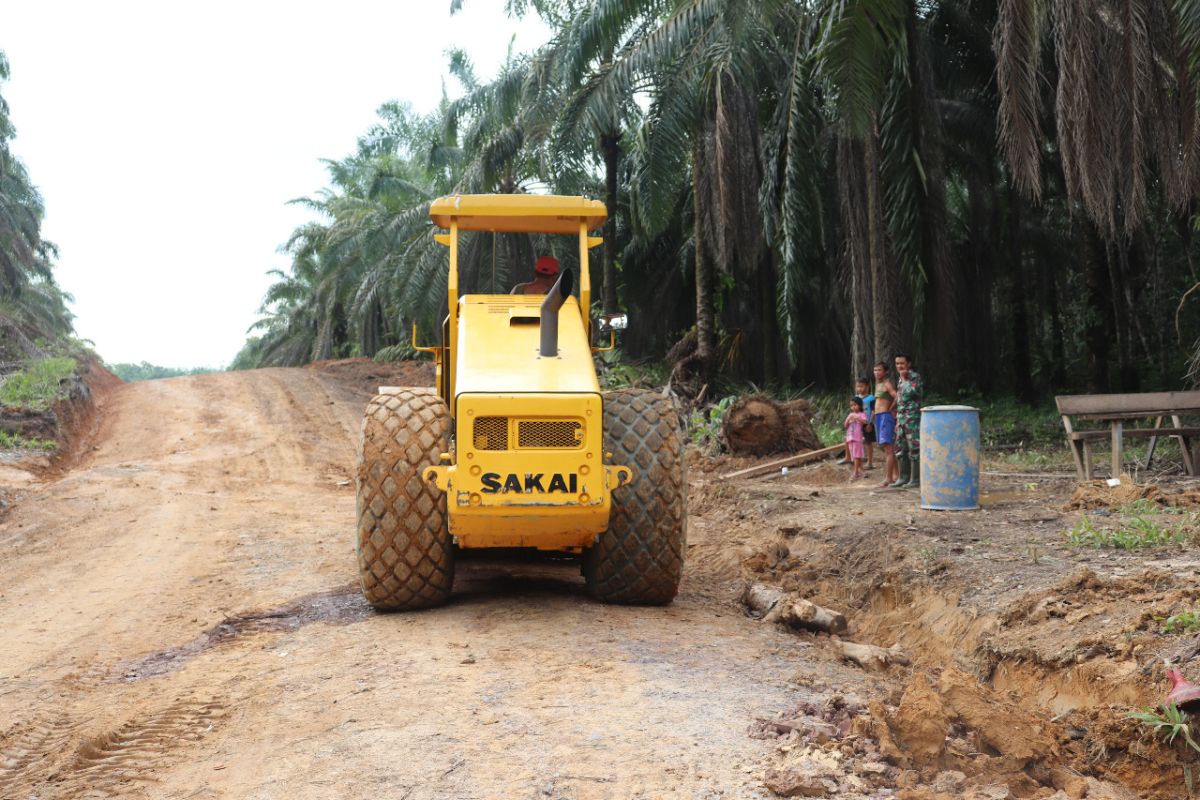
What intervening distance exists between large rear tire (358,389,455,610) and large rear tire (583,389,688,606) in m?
1.06

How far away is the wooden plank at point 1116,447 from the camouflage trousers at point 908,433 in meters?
2.02

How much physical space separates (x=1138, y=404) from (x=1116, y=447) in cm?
60

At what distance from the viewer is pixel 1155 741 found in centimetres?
454

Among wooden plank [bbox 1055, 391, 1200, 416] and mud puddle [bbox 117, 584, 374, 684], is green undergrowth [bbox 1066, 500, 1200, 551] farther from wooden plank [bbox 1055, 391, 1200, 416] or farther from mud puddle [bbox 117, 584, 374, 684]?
mud puddle [bbox 117, 584, 374, 684]

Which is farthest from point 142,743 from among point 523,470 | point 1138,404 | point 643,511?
point 1138,404

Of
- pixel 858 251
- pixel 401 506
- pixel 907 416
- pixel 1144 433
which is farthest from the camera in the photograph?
pixel 858 251

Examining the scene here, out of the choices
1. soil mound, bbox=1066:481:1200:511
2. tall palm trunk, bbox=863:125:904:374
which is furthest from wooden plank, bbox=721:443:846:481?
soil mound, bbox=1066:481:1200:511

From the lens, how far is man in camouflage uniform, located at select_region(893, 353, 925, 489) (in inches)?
485

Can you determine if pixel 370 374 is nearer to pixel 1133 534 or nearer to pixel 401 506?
pixel 401 506

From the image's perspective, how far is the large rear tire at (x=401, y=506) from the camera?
6902 mm

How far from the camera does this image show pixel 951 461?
34.4 ft

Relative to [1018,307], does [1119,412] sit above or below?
below

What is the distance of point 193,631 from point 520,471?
276cm

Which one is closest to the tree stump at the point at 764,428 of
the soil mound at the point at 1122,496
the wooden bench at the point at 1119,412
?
the wooden bench at the point at 1119,412
